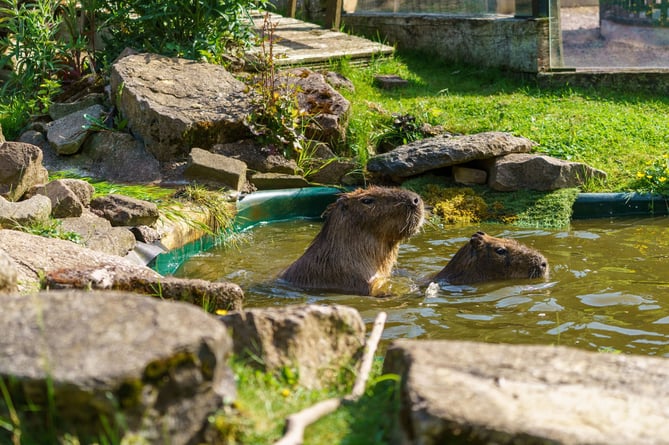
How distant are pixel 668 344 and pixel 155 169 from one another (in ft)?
19.4

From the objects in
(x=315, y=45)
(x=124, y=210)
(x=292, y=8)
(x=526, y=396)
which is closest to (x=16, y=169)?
(x=124, y=210)

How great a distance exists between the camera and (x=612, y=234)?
8.66 m

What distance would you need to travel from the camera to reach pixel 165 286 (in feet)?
16.5

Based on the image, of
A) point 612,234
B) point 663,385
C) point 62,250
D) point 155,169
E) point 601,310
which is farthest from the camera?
point 155,169

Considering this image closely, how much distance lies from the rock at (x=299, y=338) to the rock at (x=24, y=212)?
11.4 ft

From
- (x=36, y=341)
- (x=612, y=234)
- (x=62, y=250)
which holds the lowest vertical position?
(x=612, y=234)

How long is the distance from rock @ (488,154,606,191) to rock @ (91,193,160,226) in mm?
3627

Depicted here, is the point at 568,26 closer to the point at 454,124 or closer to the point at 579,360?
the point at 454,124

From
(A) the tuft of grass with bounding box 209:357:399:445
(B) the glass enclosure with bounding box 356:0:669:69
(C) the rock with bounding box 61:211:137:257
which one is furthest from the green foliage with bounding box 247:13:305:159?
(A) the tuft of grass with bounding box 209:357:399:445

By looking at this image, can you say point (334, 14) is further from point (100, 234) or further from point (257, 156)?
point (100, 234)

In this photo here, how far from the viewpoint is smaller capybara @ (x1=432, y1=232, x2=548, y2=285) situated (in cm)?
705

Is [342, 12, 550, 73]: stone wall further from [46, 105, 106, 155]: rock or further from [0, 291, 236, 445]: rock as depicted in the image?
[0, 291, 236, 445]: rock

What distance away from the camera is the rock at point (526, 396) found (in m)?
2.76

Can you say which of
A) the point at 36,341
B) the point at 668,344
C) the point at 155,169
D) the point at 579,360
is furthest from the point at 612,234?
the point at 36,341
